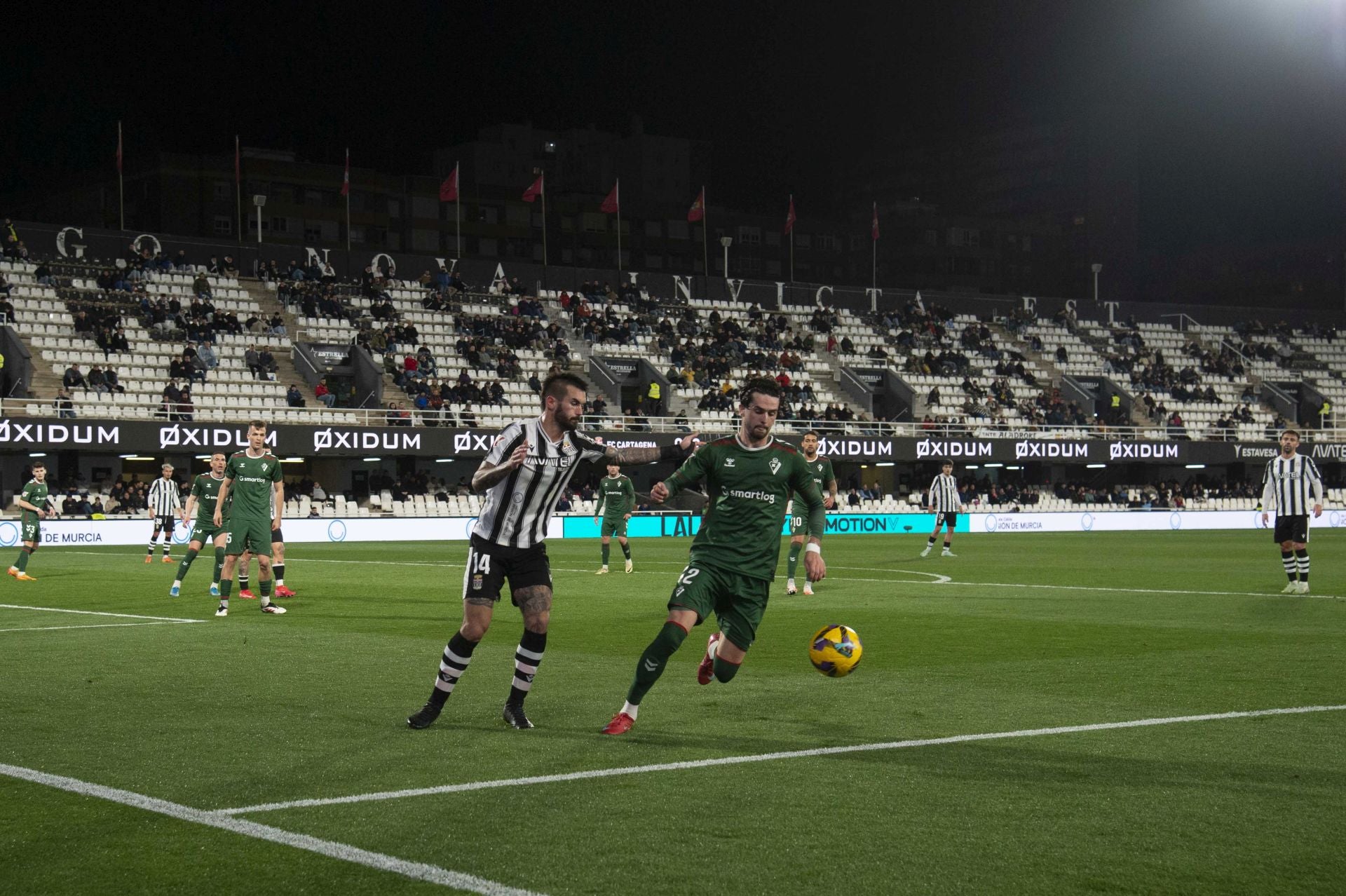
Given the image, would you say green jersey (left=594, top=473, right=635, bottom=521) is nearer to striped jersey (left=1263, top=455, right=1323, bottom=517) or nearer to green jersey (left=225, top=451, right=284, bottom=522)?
green jersey (left=225, top=451, right=284, bottom=522)

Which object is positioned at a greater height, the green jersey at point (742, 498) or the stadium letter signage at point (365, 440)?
the stadium letter signage at point (365, 440)

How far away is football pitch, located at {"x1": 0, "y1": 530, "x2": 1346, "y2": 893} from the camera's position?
5.83 metres

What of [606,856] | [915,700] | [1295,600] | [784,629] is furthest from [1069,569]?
[606,856]

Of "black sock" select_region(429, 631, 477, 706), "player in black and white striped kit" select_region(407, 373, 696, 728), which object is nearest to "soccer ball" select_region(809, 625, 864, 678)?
"player in black and white striped kit" select_region(407, 373, 696, 728)

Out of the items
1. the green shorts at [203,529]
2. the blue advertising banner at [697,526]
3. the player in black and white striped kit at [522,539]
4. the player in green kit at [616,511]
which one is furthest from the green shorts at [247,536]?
the blue advertising banner at [697,526]

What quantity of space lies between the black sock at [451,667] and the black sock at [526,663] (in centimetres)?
34

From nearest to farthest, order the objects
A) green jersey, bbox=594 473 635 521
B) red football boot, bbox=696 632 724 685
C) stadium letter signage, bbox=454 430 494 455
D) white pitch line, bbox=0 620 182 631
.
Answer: red football boot, bbox=696 632 724 685
white pitch line, bbox=0 620 182 631
green jersey, bbox=594 473 635 521
stadium letter signage, bbox=454 430 494 455

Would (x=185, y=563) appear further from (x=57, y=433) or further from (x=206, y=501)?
(x=57, y=433)

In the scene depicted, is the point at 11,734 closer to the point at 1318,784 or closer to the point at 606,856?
the point at 606,856

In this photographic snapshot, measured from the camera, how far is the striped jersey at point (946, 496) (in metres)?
36.0

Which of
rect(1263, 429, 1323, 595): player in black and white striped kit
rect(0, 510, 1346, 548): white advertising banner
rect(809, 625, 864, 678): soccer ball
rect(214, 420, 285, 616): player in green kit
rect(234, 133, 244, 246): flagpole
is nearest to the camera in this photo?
rect(809, 625, 864, 678): soccer ball

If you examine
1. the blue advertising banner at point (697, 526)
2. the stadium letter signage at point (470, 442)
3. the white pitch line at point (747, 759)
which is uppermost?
the stadium letter signage at point (470, 442)

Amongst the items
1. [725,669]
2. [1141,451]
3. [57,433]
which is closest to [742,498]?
[725,669]

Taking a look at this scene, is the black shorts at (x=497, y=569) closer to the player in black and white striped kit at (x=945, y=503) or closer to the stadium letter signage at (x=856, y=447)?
the player in black and white striped kit at (x=945, y=503)
